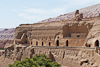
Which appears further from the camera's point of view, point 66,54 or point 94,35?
point 94,35

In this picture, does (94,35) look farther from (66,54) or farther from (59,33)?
(59,33)

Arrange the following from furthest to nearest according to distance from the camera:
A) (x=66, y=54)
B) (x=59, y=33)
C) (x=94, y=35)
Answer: (x=59, y=33) < (x=94, y=35) < (x=66, y=54)

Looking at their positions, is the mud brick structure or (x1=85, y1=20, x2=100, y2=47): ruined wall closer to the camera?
(x1=85, y1=20, x2=100, y2=47): ruined wall

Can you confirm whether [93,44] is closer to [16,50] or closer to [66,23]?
[66,23]

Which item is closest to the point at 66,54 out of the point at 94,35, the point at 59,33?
the point at 94,35

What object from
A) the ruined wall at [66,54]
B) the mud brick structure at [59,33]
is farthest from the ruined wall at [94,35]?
the ruined wall at [66,54]

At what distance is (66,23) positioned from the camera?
41.2 metres

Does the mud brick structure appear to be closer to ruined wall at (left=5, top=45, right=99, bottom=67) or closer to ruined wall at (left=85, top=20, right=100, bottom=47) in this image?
ruined wall at (left=85, top=20, right=100, bottom=47)

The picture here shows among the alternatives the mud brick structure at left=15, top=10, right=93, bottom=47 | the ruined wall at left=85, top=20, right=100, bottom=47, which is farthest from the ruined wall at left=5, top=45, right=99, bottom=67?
the mud brick structure at left=15, top=10, right=93, bottom=47

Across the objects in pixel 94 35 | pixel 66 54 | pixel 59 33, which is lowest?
pixel 66 54

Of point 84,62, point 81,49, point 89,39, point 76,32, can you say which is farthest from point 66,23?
point 84,62

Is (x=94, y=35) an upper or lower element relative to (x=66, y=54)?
upper

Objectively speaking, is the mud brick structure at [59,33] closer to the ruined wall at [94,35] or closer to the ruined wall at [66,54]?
the ruined wall at [94,35]

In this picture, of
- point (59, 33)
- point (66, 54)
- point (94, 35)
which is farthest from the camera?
point (59, 33)
